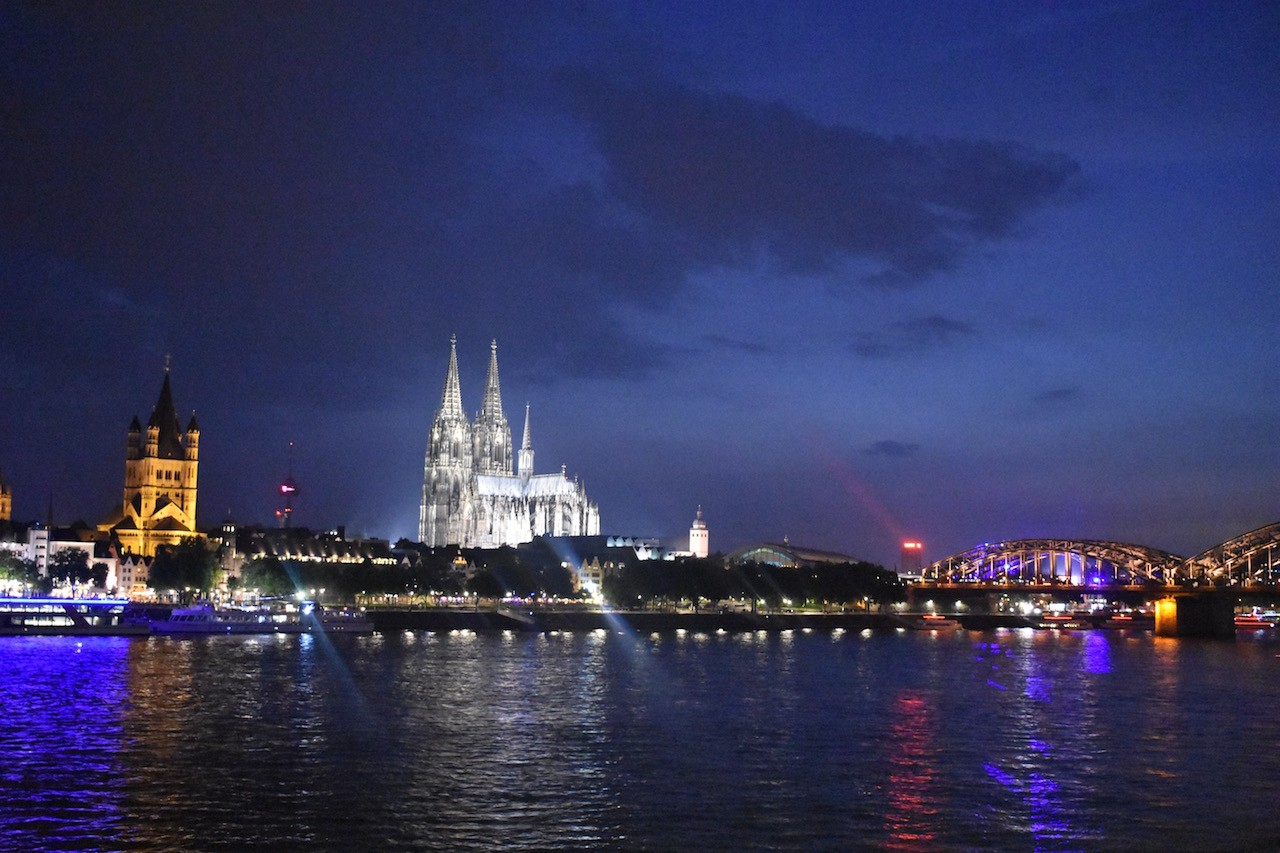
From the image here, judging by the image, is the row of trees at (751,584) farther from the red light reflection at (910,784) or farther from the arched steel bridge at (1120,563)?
the red light reflection at (910,784)

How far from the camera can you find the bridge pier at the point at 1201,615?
122m

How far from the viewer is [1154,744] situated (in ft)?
139

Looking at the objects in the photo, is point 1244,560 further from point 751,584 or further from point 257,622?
point 257,622

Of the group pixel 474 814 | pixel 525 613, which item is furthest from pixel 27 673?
pixel 525 613

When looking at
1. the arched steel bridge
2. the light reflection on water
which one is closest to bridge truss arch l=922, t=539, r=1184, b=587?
the arched steel bridge

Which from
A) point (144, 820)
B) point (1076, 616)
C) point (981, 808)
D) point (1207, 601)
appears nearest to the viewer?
point (144, 820)

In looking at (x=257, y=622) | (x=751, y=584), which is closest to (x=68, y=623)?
(x=257, y=622)

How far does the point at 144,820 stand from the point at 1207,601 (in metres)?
110

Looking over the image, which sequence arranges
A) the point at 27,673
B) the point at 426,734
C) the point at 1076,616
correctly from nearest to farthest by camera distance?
the point at 426,734
the point at 27,673
the point at 1076,616

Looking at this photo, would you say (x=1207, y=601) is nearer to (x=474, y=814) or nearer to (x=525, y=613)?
(x=525, y=613)

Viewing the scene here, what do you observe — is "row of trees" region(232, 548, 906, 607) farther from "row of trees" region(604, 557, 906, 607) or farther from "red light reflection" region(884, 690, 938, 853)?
"red light reflection" region(884, 690, 938, 853)

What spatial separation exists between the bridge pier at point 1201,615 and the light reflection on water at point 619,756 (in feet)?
171

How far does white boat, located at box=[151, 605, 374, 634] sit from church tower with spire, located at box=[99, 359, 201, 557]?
2383 inches

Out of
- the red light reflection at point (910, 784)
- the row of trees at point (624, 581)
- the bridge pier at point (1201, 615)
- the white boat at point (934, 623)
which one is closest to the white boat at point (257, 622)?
the row of trees at point (624, 581)
